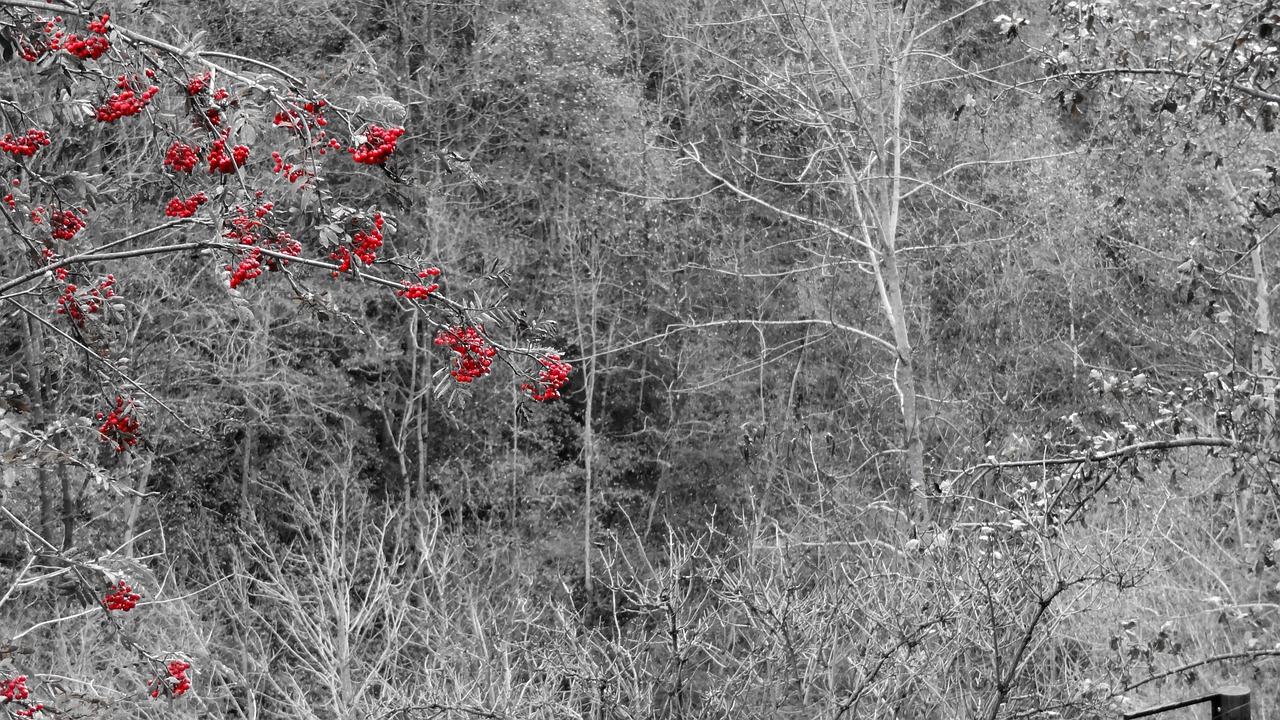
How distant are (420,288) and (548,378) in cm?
30

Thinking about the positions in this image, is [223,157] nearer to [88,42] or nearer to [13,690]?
[88,42]

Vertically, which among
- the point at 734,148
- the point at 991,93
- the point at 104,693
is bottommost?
the point at 734,148

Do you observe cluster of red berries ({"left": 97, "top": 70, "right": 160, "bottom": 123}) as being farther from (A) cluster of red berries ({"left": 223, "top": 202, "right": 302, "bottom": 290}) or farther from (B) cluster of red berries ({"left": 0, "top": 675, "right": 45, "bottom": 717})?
Answer: (B) cluster of red berries ({"left": 0, "top": 675, "right": 45, "bottom": 717})

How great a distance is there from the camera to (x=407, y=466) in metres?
16.5

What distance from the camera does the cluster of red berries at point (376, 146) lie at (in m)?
2.21

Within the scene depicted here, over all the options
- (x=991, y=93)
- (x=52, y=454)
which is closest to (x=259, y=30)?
(x=991, y=93)

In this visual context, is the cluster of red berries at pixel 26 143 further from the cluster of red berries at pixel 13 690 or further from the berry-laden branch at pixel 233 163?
the cluster of red berries at pixel 13 690

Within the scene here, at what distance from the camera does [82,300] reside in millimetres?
3223

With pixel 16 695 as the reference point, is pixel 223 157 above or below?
above

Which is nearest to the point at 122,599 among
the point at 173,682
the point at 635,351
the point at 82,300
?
the point at 173,682

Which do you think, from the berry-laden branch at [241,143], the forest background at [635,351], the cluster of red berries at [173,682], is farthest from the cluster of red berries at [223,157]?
the forest background at [635,351]

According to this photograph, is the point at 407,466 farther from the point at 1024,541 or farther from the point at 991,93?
the point at 1024,541

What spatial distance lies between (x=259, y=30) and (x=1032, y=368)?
34.1 feet

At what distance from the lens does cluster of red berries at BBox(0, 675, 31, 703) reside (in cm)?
250
